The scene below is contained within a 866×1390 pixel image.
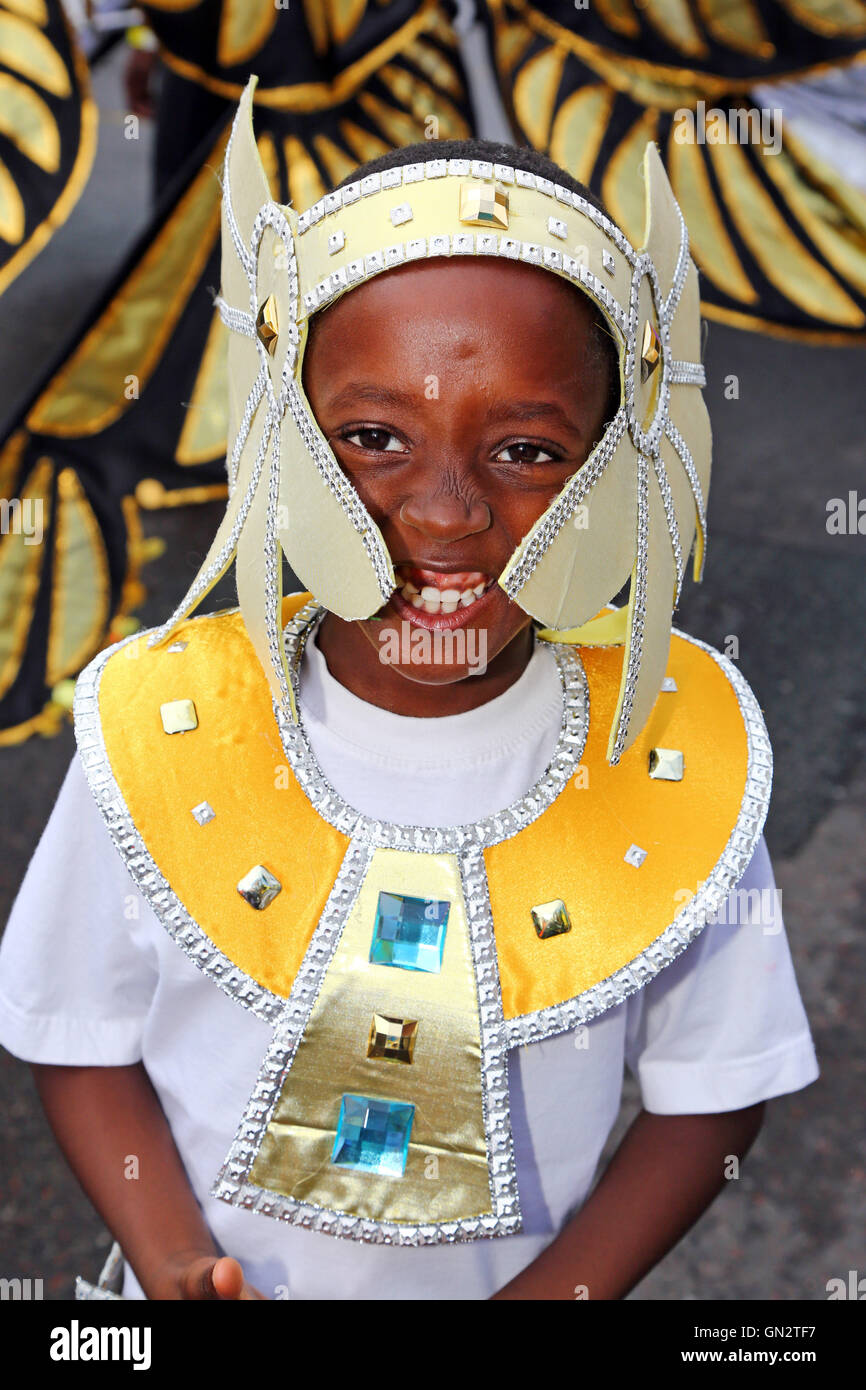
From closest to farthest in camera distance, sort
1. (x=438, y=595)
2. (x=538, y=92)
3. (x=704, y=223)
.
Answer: (x=438, y=595)
(x=538, y=92)
(x=704, y=223)

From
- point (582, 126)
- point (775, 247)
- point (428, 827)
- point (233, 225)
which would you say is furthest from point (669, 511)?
point (775, 247)

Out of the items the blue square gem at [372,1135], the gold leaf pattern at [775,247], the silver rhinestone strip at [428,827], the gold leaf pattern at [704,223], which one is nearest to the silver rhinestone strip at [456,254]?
the silver rhinestone strip at [428,827]

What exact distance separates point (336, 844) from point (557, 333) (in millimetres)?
544

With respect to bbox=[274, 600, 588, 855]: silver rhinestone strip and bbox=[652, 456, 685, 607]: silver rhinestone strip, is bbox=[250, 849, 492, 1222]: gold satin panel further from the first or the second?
bbox=[652, 456, 685, 607]: silver rhinestone strip

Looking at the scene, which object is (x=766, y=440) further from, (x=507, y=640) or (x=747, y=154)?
(x=507, y=640)

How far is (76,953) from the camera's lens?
134 centimetres

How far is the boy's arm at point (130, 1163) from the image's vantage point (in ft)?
4.33

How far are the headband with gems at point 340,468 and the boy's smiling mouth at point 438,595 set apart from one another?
0.04 m

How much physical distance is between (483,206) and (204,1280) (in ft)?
3.36

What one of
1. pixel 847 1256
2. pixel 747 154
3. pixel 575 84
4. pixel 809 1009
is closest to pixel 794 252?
pixel 747 154

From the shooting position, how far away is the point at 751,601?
419cm

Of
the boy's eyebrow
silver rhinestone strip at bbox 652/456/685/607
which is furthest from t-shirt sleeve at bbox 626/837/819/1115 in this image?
the boy's eyebrow

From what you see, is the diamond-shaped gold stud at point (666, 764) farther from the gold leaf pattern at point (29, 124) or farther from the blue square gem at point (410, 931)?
the gold leaf pattern at point (29, 124)

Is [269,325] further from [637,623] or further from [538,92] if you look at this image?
[538,92]
